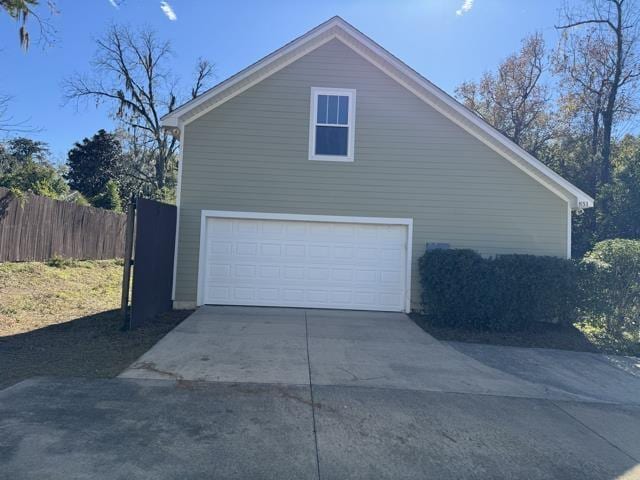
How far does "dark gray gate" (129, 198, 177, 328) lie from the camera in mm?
7492

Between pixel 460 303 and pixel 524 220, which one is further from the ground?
pixel 524 220

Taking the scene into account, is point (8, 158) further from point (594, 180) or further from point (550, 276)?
point (594, 180)

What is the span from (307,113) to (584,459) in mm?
8382

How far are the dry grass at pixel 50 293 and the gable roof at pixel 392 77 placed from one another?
4.69 meters

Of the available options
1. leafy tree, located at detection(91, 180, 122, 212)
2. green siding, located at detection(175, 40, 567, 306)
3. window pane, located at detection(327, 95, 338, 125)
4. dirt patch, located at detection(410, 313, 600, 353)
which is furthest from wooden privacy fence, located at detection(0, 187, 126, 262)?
dirt patch, located at detection(410, 313, 600, 353)

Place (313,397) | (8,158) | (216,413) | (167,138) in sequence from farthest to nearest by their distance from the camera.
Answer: (167,138), (8,158), (313,397), (216,413)

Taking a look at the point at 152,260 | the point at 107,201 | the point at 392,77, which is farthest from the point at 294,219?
the point at 107,201

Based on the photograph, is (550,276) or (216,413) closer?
(216,413)

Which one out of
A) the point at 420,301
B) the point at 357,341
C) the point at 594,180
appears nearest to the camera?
the point at 357,341

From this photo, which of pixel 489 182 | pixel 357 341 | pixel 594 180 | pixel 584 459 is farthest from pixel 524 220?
pixel 594 180

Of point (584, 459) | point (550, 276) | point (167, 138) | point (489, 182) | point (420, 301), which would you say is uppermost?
point (167, 138)

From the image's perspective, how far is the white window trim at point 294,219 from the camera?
965 centimetres

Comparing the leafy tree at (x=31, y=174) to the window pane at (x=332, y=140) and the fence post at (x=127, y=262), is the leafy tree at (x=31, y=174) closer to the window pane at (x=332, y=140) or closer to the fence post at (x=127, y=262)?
the fence post at (x=127, y=262)

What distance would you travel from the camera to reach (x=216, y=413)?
4199mm
